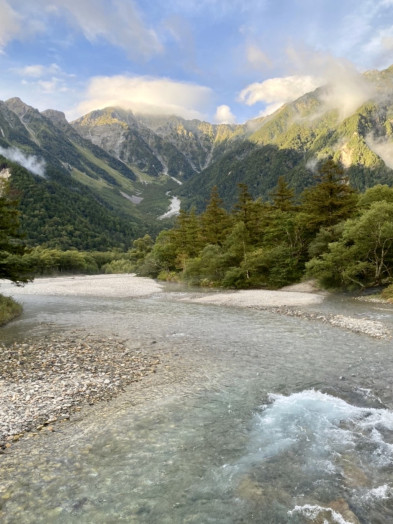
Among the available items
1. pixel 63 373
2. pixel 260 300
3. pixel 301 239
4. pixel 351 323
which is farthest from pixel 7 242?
pixel 301 239

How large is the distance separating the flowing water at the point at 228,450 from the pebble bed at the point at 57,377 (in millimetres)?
813

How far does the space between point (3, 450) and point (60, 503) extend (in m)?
2.98

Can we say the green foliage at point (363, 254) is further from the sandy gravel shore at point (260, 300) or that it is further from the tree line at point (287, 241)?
the sandy gravel shore at point (260, 300)

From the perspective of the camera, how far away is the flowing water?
7.05 m

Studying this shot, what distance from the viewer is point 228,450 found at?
918 cm

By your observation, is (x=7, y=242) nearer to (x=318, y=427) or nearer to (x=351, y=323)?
(x=318, y=427)

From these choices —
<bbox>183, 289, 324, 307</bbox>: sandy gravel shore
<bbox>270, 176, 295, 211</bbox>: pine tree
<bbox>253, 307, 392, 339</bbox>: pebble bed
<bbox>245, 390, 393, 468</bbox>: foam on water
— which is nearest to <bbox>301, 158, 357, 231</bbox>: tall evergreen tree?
<bbox>270, 176, 295, 211</bbox>: pine tree

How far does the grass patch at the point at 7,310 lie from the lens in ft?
91.9

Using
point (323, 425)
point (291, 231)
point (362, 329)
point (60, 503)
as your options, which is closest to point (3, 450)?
point (60, 503)

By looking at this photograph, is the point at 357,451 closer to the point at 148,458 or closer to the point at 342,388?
the point at 342,388

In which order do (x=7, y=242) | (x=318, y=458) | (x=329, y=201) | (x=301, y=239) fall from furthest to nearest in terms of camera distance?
1. (x=301, y=239)
2. (x=329, y=201)
3. (x=7, y=242)
4. (x=318, y=458)

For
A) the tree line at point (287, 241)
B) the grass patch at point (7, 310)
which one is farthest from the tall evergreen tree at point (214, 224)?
the grass patch at point (7, 310)

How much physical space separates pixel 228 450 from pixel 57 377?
8558 mm

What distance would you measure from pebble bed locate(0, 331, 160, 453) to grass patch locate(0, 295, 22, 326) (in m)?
9.12
